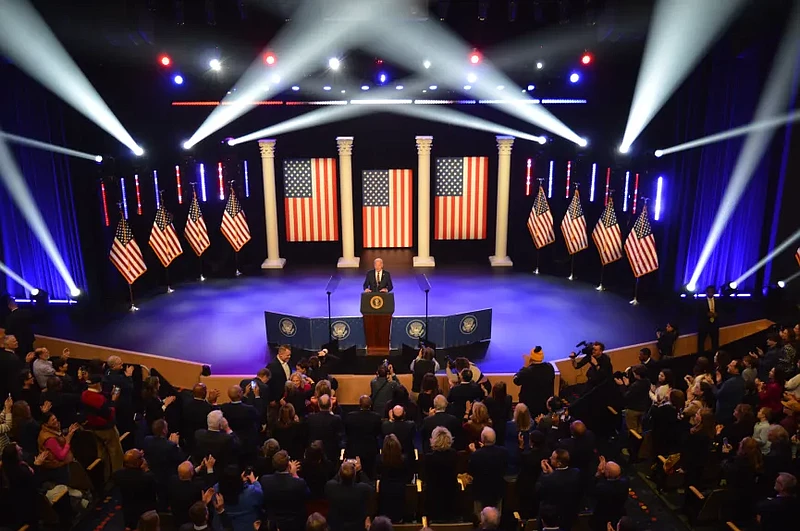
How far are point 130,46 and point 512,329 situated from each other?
9.37 metres

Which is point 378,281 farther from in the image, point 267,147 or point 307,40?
point 267,147

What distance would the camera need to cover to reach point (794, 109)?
13.3 metres

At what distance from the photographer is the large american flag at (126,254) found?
1405 cm

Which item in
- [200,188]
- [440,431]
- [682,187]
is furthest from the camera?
[200,188]

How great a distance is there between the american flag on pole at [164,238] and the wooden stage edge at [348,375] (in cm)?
362

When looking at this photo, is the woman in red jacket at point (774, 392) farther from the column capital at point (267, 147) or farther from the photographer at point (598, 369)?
the column capital at point (267, 147)

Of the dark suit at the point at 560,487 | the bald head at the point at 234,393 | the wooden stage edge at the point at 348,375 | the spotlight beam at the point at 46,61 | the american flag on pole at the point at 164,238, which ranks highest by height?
the spotlight beam at the point at 46,61

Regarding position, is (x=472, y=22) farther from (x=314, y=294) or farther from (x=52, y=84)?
(x=52, y=84)

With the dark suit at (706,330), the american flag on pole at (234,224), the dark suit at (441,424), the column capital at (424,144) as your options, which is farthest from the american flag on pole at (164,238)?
the dark suit at (706,330)

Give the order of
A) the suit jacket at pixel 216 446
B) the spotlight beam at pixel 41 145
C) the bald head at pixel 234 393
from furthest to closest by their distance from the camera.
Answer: the spotlight beam at pixel 41 145 < the bald head at pixel 234 393 < the suit jacket at pixel 216 446

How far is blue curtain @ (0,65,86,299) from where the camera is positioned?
13.4 metres

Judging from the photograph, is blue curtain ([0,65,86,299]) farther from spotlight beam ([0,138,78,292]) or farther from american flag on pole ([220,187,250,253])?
american flag on pole ([220,187,250,253])

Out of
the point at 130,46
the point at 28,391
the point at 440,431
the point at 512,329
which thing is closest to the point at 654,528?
the point at 440,431

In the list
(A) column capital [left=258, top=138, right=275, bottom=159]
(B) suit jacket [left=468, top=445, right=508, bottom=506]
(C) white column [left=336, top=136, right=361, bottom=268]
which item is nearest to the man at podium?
(B) suit jacket [left=468, top=445, right=508, bottom=506]
